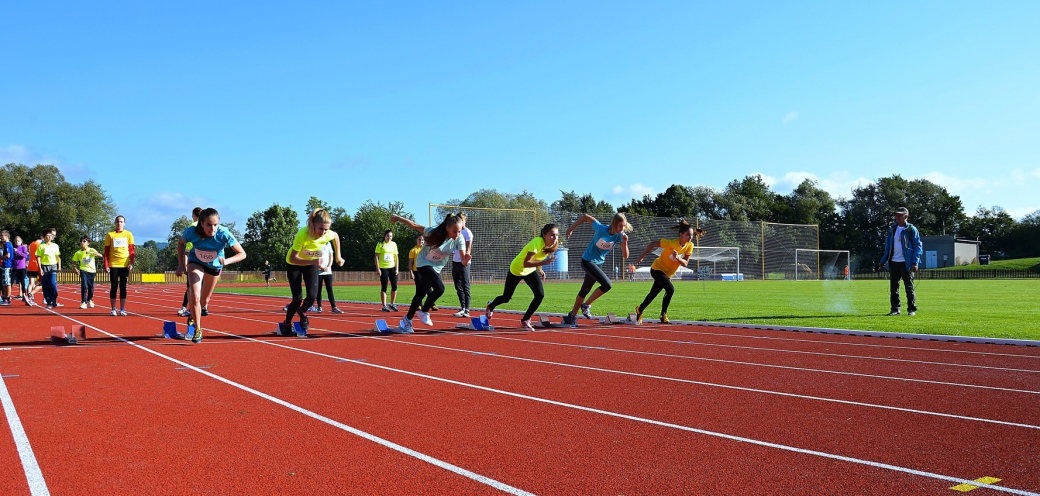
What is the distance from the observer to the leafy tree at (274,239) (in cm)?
8962

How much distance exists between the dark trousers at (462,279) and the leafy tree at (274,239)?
7730 centimetres

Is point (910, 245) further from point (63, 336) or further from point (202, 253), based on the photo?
point (63, 336)

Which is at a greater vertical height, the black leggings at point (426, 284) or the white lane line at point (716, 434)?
the black leggings at point (426, 284)

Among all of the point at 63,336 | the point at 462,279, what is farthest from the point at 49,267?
the point at 462,279

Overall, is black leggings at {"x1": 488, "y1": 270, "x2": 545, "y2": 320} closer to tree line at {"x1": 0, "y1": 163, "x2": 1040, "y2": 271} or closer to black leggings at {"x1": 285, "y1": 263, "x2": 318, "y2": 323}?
black leggings at {"x1": 285, "y1": 263, "x2": 318, "y2": 323}

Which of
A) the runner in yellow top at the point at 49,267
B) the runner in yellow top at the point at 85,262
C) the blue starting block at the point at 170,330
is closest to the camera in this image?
the blue starting block at the point at 170,330

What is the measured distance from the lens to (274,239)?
9012 cm

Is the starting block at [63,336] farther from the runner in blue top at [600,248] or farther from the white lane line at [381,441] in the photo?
the runner in blue top at [600,248]

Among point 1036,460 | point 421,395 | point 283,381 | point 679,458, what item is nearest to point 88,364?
point 283,381

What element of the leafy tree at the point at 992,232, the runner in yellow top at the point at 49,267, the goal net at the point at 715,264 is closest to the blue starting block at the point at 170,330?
the runner in yellow top at the point at 49,267

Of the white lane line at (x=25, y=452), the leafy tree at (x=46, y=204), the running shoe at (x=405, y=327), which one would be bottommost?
the white lane line at (x=25, y=452)

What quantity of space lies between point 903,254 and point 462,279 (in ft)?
25.9

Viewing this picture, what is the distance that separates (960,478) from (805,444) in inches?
32.2

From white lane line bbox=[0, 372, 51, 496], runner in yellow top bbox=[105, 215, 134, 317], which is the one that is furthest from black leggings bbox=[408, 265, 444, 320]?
runner in yellow top bbox=[105, 215, 134, 317]
